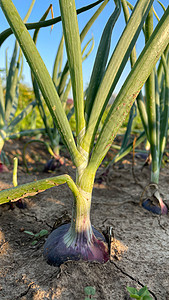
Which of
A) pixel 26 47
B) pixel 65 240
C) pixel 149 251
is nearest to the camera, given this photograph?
pixel 26 47

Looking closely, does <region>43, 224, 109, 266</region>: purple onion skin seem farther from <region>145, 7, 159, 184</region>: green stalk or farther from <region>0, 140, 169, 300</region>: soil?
<region>145, 7, 159, 184</region>: green stalk

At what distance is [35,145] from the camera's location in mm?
2598

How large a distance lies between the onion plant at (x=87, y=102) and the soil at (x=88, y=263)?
5 centimetres

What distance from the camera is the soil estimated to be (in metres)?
0.69

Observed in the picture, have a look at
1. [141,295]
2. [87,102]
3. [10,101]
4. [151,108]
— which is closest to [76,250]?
[141,295]

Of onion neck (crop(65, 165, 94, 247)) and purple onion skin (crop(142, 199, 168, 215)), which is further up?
onion neck (crop(65, 165, 94, 247))

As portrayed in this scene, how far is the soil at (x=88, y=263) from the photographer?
0.69 m

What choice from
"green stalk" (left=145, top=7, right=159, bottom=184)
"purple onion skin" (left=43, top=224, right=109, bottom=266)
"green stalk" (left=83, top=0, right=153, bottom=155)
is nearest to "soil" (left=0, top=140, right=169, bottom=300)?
"purple onion skin" (left=43, top=224, right=109, bottom=266)

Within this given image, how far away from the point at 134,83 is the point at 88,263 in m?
0.52

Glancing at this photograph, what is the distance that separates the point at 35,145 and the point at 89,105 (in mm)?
1855

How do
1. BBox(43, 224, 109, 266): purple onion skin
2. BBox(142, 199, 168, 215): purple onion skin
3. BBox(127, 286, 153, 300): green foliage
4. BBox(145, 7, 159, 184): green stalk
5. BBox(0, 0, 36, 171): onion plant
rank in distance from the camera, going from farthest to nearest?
1. BBox(0, 0, 36, 171): onion plant
2. BBox(142, 199, 168, 215): purple onion skin
3. BBox(145, 7, 159, 184): green stalk
4. BBox(43, 224, 109, 266): purple onion skin
5. BBox(127, 286, 153, 300): green foliage

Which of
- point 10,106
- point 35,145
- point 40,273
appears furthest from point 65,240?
point 35,145

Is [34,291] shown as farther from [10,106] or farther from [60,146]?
[10,106]

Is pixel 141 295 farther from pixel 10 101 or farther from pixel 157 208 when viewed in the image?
pixel 10 101
